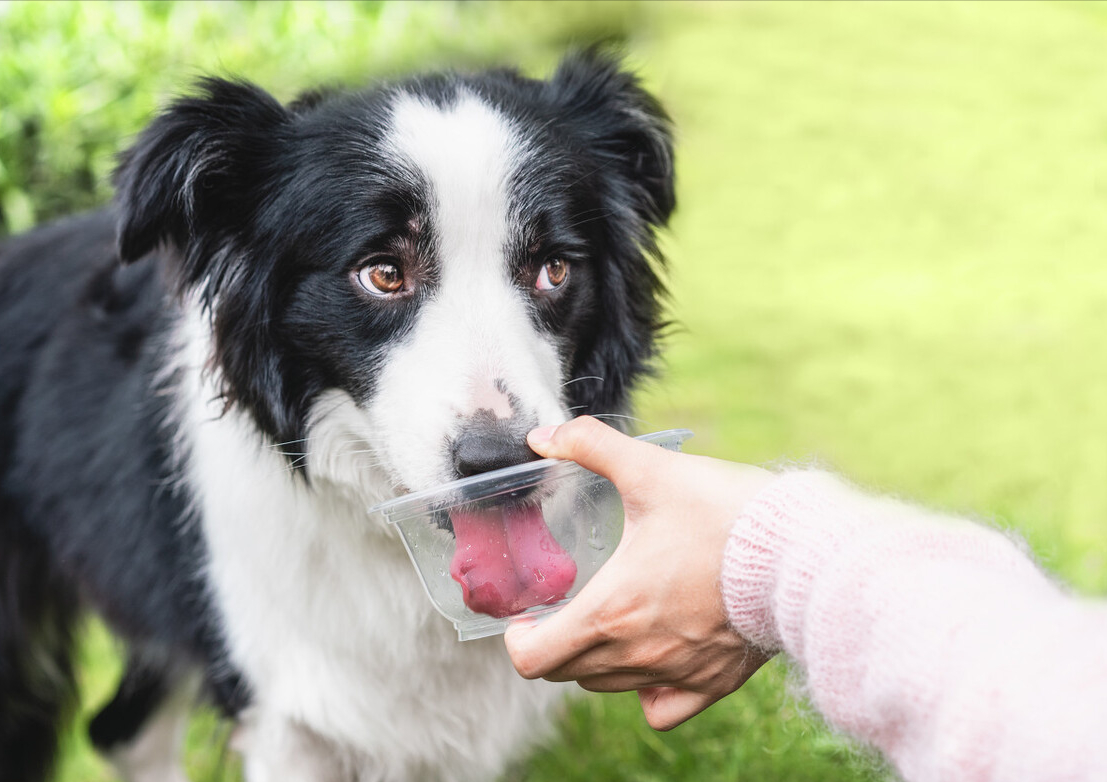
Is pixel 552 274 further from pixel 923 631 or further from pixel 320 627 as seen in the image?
pixel 923 631

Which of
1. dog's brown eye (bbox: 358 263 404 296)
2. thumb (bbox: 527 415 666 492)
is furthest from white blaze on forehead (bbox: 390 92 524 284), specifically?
thumb (bbox: 527 415 666 492)

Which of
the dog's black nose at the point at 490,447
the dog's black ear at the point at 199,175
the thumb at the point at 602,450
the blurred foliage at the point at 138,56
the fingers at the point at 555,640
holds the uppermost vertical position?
the dog's black ear at the point at 199,175

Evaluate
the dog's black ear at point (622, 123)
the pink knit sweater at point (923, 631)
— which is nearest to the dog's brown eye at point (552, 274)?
the dog's black ear at point (622, 123)

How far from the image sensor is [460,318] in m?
2.00

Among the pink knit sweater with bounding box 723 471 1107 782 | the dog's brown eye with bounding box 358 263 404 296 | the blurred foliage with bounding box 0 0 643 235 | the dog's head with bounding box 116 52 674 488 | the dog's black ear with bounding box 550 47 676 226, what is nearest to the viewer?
the pink knit sweater with bounding box 723 471 1107 782

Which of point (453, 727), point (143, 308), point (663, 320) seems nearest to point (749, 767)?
point (453, 727)

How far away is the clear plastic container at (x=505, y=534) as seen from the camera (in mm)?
1735

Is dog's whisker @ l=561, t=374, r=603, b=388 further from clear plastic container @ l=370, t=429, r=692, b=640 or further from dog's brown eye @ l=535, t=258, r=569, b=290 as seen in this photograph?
clear plastic container @ l=370, t=429, r=692, b=640

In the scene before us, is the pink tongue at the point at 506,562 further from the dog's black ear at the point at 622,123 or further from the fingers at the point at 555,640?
the dog's black ear at the point at 622,123

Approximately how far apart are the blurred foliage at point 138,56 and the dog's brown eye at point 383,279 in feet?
3.47

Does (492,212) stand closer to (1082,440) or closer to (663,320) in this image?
(663,320)

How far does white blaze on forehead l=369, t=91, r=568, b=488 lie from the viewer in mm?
1865

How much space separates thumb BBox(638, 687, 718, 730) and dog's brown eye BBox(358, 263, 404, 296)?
928 mm

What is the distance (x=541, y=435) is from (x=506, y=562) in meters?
0.23
